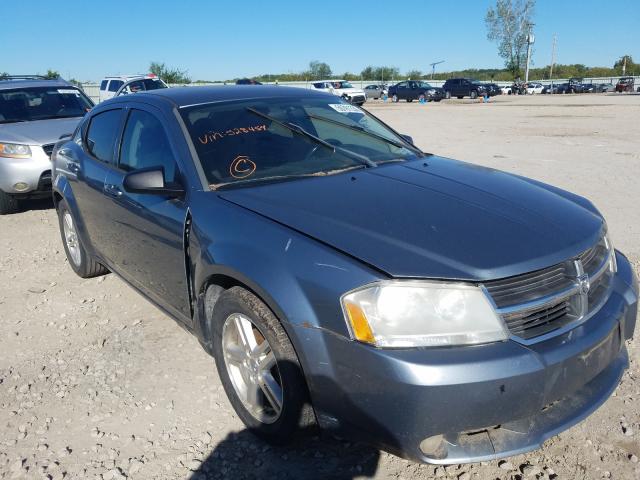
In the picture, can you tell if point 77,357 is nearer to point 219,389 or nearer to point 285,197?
point 219,389

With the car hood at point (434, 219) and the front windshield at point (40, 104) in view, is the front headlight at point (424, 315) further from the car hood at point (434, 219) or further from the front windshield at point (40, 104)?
the front windshield at point (40, 104)

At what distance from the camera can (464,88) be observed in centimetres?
4603

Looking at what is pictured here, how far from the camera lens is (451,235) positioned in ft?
7.62

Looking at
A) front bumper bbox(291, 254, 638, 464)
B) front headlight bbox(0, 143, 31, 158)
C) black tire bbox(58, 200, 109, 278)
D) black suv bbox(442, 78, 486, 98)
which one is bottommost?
black suv bbox(442, 78, 486, 98)

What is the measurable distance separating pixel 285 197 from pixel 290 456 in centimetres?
124

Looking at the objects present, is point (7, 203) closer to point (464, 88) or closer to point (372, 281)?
point (372, 281)

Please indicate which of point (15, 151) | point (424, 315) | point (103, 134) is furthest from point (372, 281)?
point (15, 151)

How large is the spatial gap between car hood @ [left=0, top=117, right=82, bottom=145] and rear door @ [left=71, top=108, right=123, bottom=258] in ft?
10.0

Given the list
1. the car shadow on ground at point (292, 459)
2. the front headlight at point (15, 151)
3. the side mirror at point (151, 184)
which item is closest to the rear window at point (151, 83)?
the front headlight at point (15, 151)

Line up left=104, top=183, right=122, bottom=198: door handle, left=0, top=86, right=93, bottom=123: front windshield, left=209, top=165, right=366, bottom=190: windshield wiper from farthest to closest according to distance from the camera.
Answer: left=0, top=86, right=93, bottom=123: front windshield, left=104, top=183, right=122, bottom=198: door handle, left=209, top=165, right=366, bottom=190: windshield wiper

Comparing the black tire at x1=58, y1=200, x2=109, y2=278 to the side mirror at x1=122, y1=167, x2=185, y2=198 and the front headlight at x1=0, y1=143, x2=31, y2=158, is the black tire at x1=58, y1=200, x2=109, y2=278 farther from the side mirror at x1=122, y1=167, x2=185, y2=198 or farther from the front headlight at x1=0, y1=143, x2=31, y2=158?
the front headlight at x1=0, y1=143, x2=31, y2=158

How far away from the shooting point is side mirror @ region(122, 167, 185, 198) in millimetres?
2992

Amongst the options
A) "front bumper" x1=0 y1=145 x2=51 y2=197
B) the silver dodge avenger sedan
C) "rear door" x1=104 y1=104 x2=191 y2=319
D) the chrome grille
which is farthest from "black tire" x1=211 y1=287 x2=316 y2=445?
"front bumper" x1=0 y1=145 x2=51 y2=197

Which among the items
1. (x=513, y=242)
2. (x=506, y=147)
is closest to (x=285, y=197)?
(x=513, y=242)
